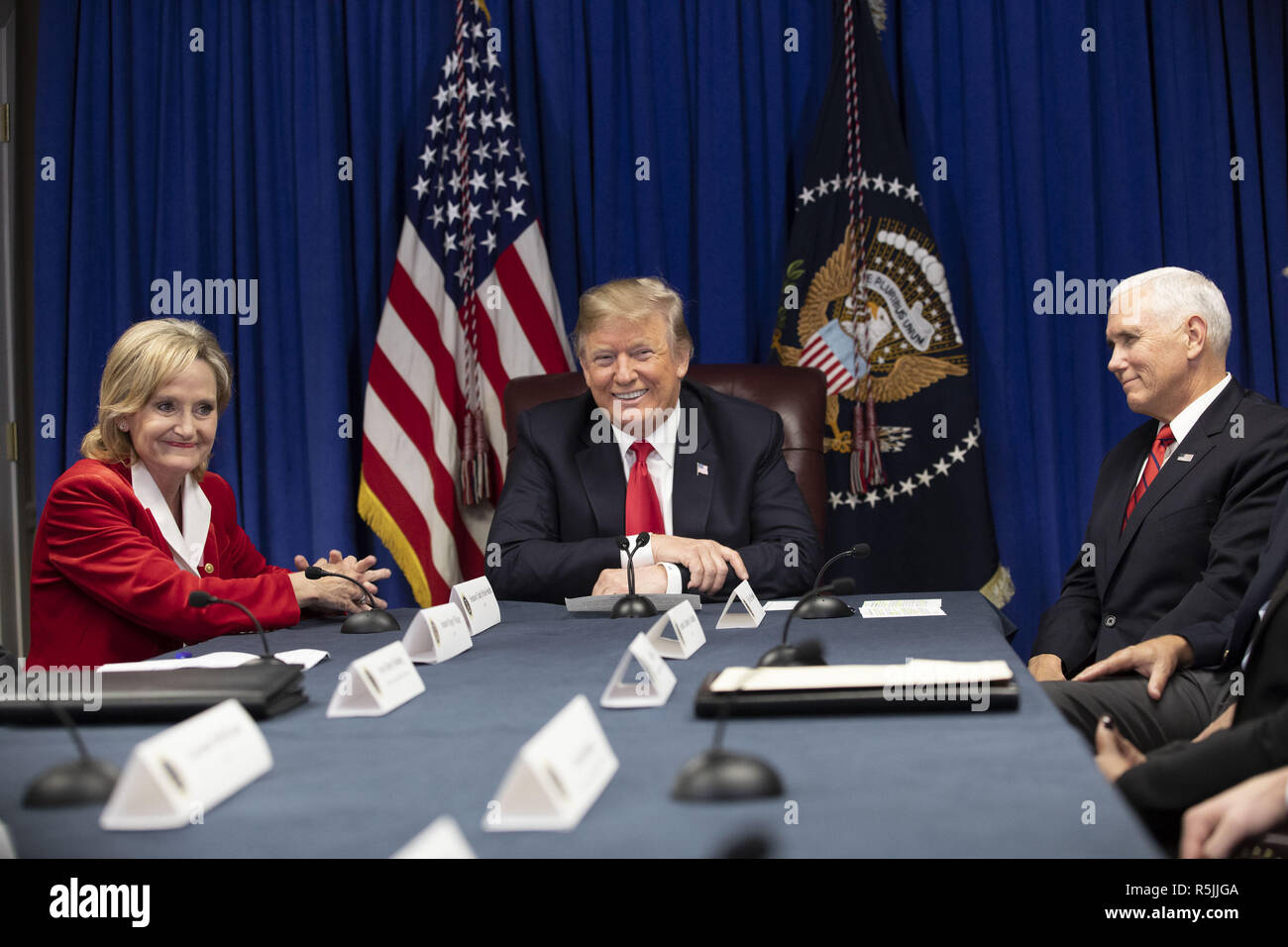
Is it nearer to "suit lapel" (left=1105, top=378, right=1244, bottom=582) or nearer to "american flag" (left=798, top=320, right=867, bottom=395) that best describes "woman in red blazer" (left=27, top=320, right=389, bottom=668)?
"suit lapel" (left=1105, top=378, right=1244, bottom=582)

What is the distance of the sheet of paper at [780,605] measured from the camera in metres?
2.24

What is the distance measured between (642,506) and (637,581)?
47 centimetres

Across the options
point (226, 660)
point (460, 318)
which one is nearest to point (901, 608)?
point (226, 660)

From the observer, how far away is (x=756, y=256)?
4.05 m

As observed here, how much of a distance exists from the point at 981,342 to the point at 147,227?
126 inches

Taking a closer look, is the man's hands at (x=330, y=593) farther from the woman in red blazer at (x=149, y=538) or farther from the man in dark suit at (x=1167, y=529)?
the man in dark suit at (x=1167, y=529)

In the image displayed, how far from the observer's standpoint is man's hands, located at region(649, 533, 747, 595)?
7.87ft

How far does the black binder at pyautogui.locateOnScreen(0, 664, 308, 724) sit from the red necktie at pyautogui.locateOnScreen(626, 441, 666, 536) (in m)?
1.51
